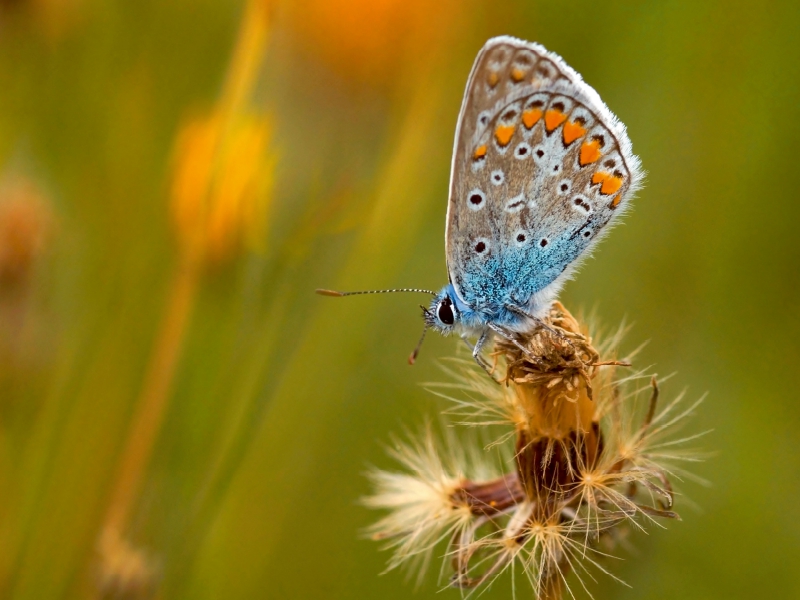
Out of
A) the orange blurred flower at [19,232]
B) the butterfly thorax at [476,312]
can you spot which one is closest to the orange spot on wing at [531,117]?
the butterfly thorax at [476,312]

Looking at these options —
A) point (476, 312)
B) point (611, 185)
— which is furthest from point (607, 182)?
point (476, 312)

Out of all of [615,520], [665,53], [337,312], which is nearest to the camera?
[615,520]

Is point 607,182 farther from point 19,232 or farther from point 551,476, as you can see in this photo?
point 19,232

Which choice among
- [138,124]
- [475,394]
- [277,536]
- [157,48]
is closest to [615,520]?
[475,394]

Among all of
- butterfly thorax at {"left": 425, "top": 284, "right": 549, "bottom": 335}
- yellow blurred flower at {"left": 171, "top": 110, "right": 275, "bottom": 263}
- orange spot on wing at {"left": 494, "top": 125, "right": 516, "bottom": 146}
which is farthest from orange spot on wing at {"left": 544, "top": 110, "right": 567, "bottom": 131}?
yellow blurred flower at {"left": 171, "top": 110, "right": 275, "bottom": 263}

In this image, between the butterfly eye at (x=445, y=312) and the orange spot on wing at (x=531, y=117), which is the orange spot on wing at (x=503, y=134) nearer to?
the orange spot on wing at (x=531, y=117)

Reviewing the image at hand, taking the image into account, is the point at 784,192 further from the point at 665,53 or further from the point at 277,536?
the point at 277,536
